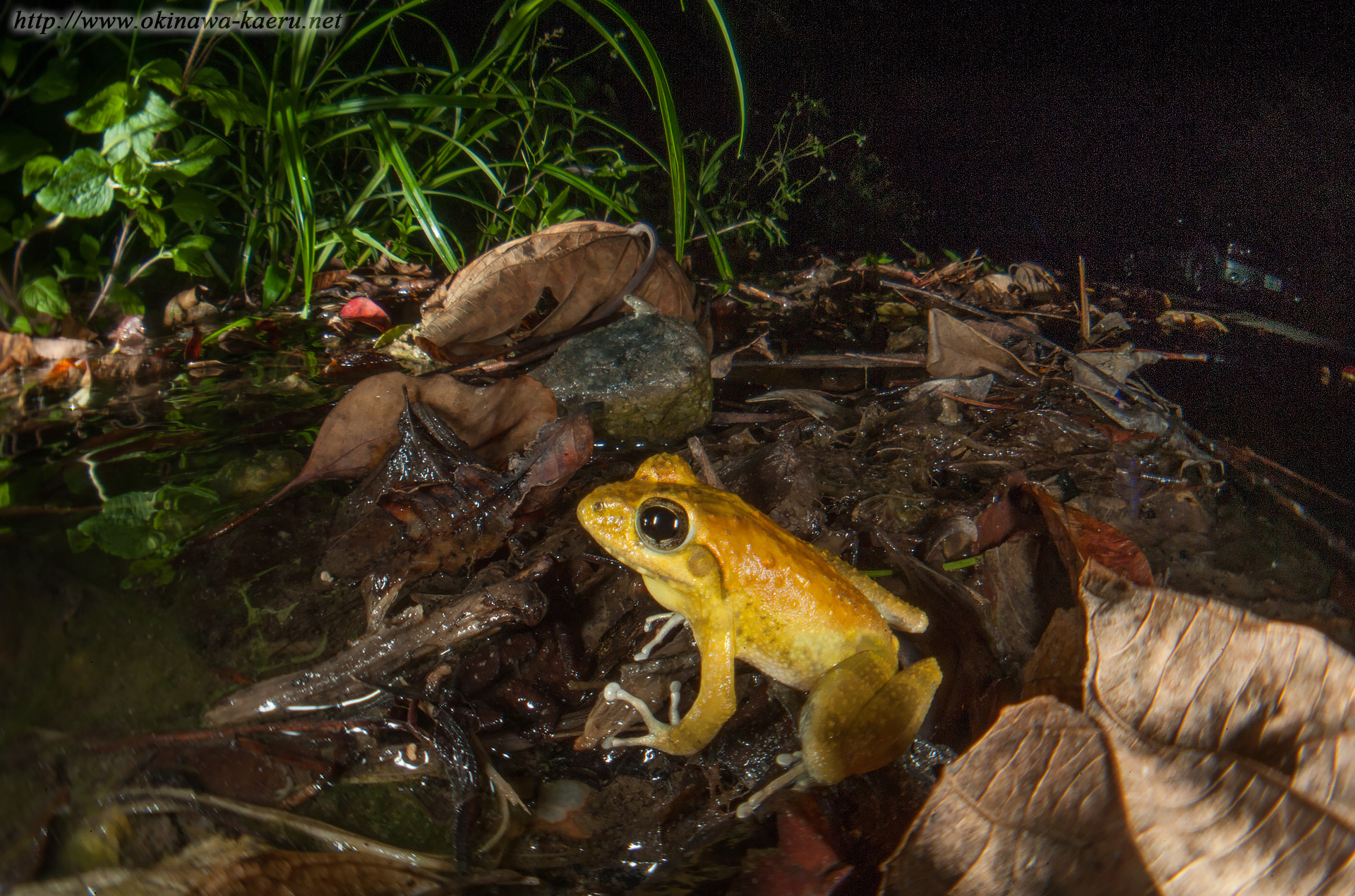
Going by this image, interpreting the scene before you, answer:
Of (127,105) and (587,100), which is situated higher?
(587,100)

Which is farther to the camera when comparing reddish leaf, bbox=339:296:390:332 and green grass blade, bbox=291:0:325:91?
reddish leaf, bbox=339:296:390:332

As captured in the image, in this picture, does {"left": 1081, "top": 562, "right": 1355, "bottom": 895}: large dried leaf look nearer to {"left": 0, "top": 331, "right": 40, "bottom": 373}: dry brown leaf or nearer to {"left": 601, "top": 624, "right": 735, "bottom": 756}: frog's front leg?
{"left": 601, "top": 624, "right": 735, "bottom": 756}: frog's front leg

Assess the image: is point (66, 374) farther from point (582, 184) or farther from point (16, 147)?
point (582, 184)

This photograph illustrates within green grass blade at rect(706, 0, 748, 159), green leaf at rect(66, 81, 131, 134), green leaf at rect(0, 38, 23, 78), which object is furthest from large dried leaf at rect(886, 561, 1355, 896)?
green leaf at rect(0, 38, 23, 78)

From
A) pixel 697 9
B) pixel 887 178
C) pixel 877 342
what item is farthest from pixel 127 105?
pixel 887 178

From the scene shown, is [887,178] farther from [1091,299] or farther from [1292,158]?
[1292,158]

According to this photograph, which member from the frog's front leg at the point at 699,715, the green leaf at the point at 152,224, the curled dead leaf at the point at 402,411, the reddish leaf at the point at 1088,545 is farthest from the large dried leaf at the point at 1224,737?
the green leaf at the point at 152,224
